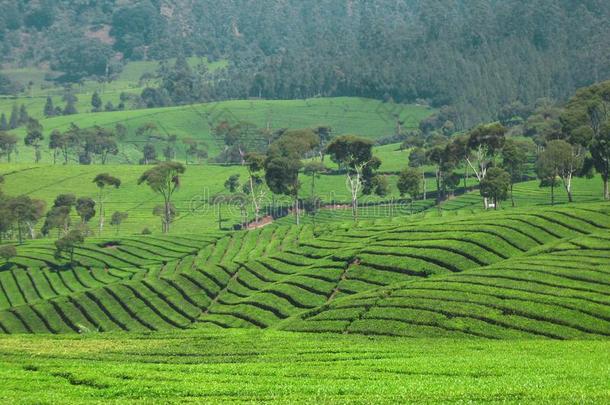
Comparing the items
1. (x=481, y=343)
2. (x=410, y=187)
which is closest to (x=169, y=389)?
(x=481, y=343)

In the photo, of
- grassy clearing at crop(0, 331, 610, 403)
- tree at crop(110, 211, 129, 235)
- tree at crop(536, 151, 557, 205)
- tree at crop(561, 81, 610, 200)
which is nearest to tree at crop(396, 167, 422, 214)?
tree at crop(536, 151, 557, 205)

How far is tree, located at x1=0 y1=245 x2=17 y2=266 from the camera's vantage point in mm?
116250

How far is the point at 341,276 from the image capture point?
8012cm

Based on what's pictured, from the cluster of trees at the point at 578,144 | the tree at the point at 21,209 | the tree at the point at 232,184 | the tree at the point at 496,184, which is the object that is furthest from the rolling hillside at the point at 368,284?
the tree at the point at 232,184

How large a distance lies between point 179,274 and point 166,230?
169ft

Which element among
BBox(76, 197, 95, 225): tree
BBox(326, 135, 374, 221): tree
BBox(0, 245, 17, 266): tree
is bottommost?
BBox(0, 245, 17, 266): tree

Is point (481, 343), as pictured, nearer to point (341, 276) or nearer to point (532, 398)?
point (532, 398)

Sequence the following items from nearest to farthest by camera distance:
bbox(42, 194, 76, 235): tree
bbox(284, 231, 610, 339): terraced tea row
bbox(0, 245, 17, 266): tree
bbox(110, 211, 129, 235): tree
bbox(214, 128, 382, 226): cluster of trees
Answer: bbox(284, 231, 610, 339): terraced tea row, bbox(0, 245, 17, 266): tree, bbox(214, 128, 382, 226): cluster of trees, bbox(42, 194, 76, 235): tree, bbox(110, 211, 129, 235): tree

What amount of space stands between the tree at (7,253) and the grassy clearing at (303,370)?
58.4 m

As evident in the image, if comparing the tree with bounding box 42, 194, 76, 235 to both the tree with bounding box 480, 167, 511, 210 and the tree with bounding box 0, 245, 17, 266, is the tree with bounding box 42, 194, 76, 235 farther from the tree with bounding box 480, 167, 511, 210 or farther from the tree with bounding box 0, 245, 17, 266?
the tree with bounding box 480, 167, 511, 210

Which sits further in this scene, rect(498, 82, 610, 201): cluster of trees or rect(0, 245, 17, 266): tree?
rect(0, 245, 17, 266): tree

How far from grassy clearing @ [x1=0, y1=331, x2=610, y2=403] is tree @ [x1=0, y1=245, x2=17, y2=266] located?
192ft

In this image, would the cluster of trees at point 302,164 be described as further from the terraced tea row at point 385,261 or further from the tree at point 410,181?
the terraced tea row at point 385,261

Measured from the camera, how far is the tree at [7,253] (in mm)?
116250
